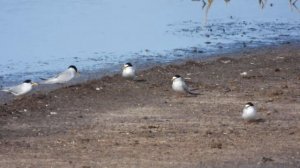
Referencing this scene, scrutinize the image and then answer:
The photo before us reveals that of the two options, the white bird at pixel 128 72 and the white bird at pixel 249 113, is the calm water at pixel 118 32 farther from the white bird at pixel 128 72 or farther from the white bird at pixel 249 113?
the white bird at pixel 249 113

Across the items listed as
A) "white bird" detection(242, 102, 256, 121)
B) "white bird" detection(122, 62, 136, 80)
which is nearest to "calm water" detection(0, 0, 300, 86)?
"white bird" detection(122, 62, 136, 80)

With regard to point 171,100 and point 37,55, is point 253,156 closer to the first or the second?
point 171,100

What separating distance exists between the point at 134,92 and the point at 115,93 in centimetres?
38

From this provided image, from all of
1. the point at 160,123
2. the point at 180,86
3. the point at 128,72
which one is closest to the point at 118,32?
the point at 128,72

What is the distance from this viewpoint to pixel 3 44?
84.9 ft

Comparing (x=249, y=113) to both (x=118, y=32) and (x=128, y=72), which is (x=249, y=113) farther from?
(x=118, y=32)

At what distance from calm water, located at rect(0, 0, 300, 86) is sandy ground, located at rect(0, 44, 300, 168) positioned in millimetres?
2933

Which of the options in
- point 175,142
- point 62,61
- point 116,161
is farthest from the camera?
point 62,61

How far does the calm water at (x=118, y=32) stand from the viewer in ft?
75.8

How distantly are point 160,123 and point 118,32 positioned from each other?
577 inches

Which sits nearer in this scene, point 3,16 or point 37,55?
point 37,55

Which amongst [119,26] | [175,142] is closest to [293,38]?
Result: [119,26]

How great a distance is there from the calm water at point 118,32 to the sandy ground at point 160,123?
2.93 m

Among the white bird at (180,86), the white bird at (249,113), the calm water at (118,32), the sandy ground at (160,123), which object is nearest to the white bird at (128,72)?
the sandy ground at (160,123)
